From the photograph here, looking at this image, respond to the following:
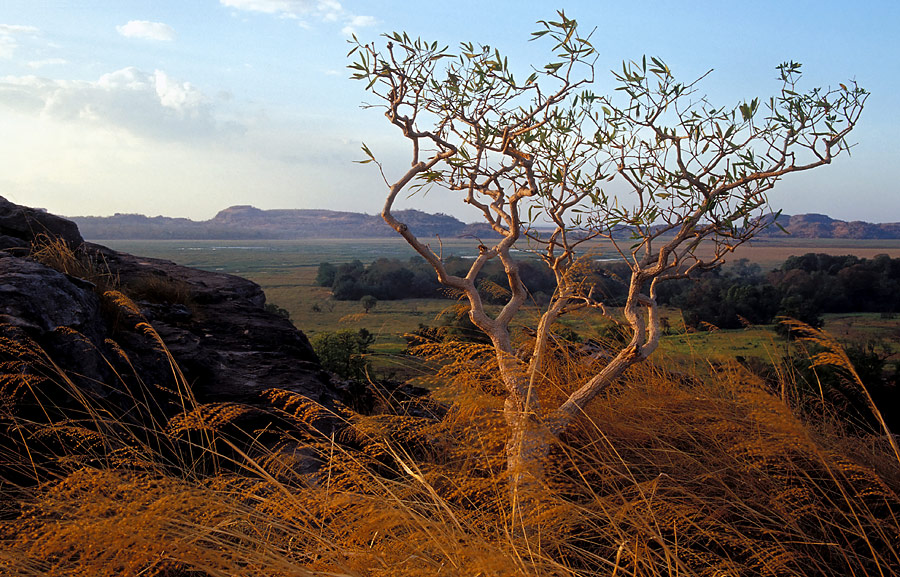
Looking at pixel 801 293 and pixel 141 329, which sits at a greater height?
pixel 141 329

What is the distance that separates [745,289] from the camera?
1620 cm

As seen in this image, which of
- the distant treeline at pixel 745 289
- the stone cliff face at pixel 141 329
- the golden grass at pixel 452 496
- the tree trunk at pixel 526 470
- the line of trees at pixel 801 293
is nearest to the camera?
the golden grass at pixel 452 496

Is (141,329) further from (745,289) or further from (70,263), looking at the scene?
(745,289)

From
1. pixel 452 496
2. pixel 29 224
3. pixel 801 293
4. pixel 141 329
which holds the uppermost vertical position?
pixel 29 224

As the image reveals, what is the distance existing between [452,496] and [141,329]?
3331 millimetres

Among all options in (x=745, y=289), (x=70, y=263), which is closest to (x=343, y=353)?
(x=70, y=263)

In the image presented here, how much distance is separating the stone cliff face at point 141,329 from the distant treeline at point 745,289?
185cm

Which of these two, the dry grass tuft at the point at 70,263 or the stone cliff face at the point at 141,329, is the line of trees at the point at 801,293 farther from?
the dry grass tuft at the point at 70,263

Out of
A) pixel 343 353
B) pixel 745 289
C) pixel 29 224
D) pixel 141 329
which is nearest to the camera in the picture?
pixel 141 329

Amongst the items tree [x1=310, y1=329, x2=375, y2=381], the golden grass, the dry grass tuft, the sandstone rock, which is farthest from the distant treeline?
the sandstone rock

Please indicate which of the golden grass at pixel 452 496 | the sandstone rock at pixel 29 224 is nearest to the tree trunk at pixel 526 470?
the golden grass at pixel 452 496

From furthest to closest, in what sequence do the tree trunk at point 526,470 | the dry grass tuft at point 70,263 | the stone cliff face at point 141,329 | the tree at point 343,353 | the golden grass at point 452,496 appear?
the tree at point 343,353, the dry grass tuft at point 70,263, the stone cliff face at point 141,329, the tree trunk at point 526,470, the golden grass at point 452,496

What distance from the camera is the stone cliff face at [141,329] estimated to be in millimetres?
3838

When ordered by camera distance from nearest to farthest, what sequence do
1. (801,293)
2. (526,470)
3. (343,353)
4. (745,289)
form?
(526,470)
(343,353)
(745,289)
(801,293)
